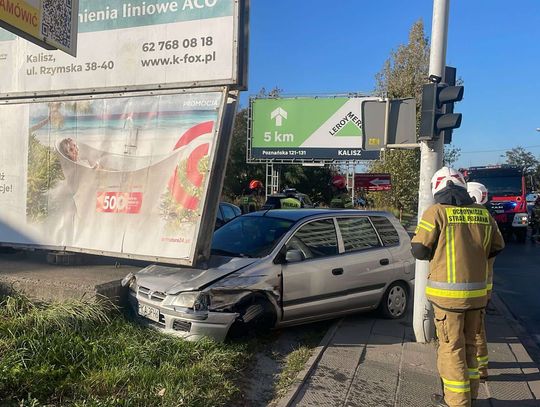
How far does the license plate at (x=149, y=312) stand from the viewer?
5094 millimetres

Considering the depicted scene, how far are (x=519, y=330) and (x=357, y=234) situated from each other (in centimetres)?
279

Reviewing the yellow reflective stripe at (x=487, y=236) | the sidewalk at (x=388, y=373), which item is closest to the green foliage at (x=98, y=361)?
the sidewalk at (x=388, y=373)

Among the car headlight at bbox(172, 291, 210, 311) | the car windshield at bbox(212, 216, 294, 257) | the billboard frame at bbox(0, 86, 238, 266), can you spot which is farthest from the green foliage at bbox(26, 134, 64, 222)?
the car headlight at bbox(172, 291, 210, 311)

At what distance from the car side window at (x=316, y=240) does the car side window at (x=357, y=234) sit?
0.18 metres

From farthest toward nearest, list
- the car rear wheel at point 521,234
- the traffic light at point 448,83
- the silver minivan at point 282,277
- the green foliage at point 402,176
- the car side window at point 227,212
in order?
the green foliage at point 402,176
the car rear wheel at point 521,234
the car side window at point 227,212
the traffic light at point 448,83
the silver minivan at point 282,277

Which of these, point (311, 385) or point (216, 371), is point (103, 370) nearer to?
point (216, 371)

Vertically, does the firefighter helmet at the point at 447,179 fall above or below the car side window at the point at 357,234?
above

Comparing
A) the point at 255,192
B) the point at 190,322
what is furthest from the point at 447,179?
the point at 255,192

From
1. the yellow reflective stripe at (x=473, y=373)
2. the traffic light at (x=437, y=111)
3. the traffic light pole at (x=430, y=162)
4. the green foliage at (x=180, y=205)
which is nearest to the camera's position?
the yellow reflective stripe at (x=473, y=373)

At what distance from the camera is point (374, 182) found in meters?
28.3

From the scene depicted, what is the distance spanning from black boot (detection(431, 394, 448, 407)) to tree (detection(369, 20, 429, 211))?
25483 mm

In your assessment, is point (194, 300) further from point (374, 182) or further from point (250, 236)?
point (374, 182)

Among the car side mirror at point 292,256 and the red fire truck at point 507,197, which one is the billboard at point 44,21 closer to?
the car side mirror at point 292,256

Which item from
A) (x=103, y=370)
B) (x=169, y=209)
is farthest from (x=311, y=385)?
(x=169, y=209)
